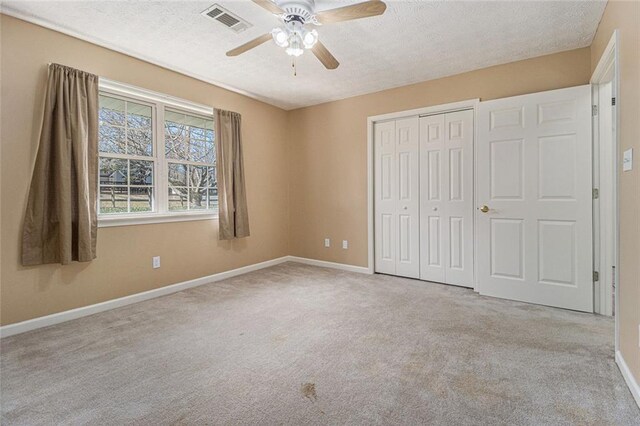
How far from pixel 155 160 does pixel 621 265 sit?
13.9 feet

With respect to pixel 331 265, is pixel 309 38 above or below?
above

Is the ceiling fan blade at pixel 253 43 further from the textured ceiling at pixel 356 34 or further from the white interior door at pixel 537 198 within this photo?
the white interior door at pixel 537 198

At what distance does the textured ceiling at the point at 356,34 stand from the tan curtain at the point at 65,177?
0.55 m

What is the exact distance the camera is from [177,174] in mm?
3744

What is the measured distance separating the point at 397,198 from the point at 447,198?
672 millimetres

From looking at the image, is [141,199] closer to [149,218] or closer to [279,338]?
[149,218]

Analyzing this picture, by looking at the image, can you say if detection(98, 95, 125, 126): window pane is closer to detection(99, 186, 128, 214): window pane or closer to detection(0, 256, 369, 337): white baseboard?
detection(99, 186, 128, 214): window pane

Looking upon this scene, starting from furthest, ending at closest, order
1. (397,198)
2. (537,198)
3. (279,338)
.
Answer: (397,198)
(537,198)
(279,338)

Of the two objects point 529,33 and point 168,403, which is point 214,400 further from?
point 529,33

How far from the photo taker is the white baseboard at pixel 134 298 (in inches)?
100

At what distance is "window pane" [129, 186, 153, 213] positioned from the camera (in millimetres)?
3330

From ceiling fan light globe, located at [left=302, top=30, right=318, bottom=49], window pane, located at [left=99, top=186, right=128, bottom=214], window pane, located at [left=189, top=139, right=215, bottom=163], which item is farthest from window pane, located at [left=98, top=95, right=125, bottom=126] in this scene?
ceiling fan light globe, located at [left=302, top=30, right=318, bottom=49]

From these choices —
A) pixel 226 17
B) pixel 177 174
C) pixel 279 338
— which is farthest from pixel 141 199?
pixel 279 338

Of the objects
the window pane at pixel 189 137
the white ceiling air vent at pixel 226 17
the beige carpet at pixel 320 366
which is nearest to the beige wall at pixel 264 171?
the window pane at pixel 189 137
